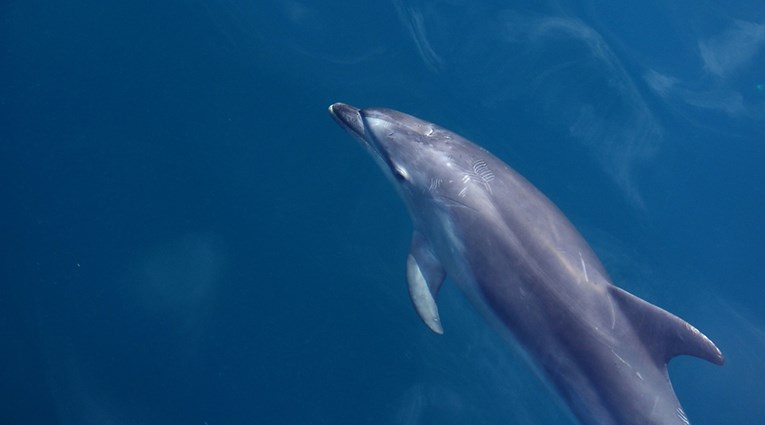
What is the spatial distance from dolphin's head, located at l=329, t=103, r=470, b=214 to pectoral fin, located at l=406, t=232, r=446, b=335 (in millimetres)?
441

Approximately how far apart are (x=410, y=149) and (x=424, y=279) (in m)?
1.21

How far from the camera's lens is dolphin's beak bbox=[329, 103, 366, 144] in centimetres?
540

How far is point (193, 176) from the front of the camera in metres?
6.71

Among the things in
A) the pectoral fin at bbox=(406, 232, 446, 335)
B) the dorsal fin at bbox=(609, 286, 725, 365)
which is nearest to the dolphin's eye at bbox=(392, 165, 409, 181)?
the pectoral fin at bbox=(406, 232, 446, 335)

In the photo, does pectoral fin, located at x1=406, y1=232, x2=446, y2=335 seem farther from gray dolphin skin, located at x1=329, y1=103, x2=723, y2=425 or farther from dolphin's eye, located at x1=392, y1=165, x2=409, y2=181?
dolphin's eye, located at x1=392, y1=165, x2=409, y2=181

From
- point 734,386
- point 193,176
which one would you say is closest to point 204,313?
point 193,176

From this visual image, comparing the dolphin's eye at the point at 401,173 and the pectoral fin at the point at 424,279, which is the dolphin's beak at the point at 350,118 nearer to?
the dolphin's eye at the point at 401,173

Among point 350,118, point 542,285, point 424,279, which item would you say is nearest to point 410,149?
point 350,118

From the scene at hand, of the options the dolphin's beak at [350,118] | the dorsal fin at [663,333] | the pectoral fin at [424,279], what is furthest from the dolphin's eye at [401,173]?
the dorsal fin at [663,333]

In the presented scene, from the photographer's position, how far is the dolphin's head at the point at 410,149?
487cm

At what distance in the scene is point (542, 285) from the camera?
4.26 m

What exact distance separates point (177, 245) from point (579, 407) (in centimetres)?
429

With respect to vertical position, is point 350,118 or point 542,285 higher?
point 542,285

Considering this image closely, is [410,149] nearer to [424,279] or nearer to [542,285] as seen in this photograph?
[424,279]
